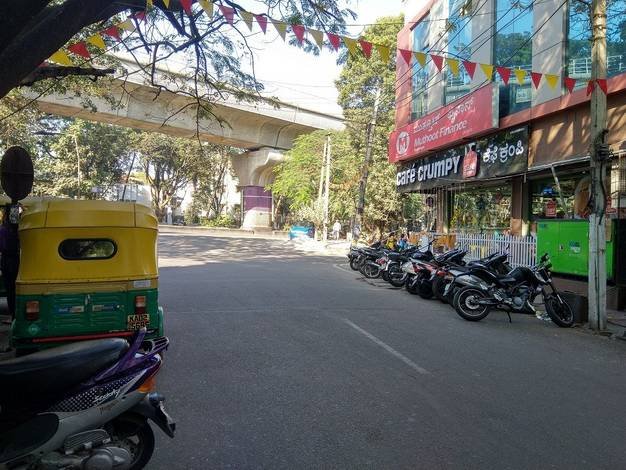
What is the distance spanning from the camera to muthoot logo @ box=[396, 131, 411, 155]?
21.8m

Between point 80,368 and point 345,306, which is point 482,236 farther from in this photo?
point 80,368

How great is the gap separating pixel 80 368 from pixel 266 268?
45.7 feet

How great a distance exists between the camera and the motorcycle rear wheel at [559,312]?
29.8ft

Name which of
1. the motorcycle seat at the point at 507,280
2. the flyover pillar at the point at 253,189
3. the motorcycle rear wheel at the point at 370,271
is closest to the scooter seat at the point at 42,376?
the motorcycle seat at the point at 507,280

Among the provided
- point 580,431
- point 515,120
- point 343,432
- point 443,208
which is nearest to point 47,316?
point 343,432

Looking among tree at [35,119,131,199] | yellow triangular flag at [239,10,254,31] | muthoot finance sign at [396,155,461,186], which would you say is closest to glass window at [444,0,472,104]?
muthoot finance sign at [396,155,461,186]

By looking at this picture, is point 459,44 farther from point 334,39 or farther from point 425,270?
point 334,39

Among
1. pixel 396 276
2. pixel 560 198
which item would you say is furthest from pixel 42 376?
pixel 560 198

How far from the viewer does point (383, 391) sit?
16.8 ft

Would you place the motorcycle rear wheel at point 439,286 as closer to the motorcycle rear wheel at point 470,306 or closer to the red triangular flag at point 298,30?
the motorcycle rear wheel at point 470,306

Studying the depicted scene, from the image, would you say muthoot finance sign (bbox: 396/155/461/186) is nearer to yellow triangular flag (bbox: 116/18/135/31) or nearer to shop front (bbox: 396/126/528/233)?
shop front (bbox: 396/126/528/233)

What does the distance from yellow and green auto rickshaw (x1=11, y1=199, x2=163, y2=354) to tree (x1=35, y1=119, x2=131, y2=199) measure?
38.8 m

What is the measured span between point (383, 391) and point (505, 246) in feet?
36.4

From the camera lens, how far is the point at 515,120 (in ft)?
48.6
